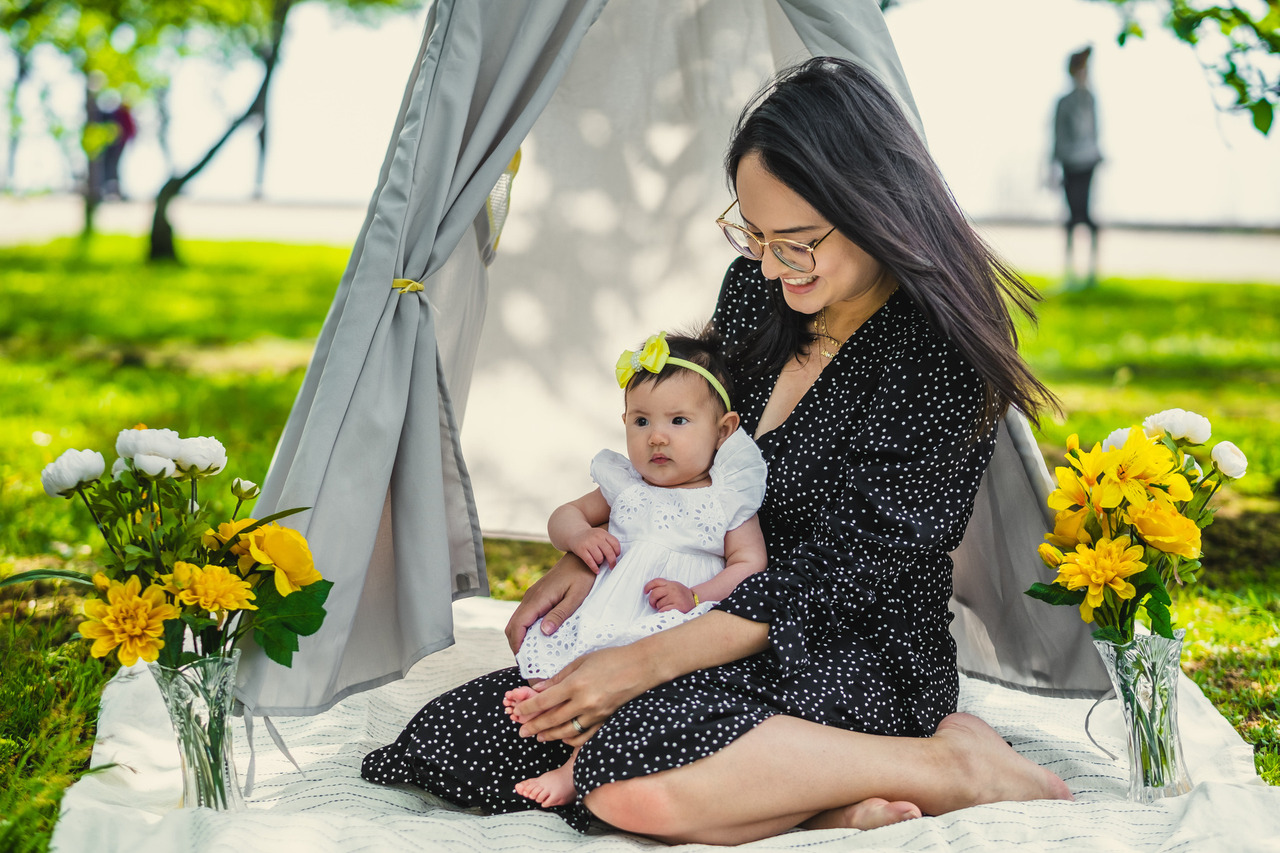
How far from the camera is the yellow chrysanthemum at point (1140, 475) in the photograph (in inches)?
82.0

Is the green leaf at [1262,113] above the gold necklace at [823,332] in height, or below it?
above

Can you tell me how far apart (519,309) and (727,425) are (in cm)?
125

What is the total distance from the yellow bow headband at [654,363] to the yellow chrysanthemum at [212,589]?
0.91 meters

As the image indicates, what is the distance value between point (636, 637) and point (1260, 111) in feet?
7.44

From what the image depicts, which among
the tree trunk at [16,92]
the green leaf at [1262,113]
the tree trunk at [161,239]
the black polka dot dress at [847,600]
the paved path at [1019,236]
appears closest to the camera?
the black polka dot dress at [847,600]

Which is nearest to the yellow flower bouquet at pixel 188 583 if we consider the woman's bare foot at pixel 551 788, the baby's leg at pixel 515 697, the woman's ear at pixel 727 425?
the baby's leg at pixel 515 697

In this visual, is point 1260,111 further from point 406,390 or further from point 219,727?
point 219,727

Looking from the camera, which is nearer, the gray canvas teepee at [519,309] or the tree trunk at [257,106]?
the gray canvas teepee at [519,309]

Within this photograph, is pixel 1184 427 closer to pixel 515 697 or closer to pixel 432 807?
pixel 515 697

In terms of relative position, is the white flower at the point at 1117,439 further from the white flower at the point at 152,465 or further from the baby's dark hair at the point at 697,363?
the white flower at the point at 152,465

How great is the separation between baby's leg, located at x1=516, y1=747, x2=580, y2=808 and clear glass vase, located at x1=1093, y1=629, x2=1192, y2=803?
1.07m

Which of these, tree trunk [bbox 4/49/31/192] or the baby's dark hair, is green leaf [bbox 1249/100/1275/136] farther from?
tree trunk [bbox 4/49/31/192]

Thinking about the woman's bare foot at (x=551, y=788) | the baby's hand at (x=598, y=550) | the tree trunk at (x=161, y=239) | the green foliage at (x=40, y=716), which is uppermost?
the tree trunk at (x=161, y=239)

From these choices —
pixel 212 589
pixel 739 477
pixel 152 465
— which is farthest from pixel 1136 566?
pixel 152 465
